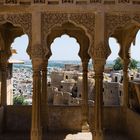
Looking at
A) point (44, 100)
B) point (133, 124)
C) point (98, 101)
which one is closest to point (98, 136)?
point (98, 101)

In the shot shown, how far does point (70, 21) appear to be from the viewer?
37.3ft

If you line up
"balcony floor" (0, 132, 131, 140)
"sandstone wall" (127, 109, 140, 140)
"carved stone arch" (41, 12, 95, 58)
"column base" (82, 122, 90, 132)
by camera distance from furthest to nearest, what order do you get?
"column base" (82, 122, 90, 132) < "balcony floor" (0, 132, 131, 140) < "sandstone wall" (127, 109, 140, 140) < "carved stone arch" (41, 12, 95, 58)

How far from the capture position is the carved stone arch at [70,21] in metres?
11.3

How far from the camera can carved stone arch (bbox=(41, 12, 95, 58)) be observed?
11.3 metres

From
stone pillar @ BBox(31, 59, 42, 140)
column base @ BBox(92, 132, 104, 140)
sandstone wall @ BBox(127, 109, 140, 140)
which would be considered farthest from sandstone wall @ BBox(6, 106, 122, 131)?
column base @ BBox(92, 132, 104, 140)

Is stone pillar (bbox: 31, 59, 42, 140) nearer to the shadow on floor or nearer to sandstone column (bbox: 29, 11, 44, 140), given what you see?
sandstone column (bbox: 29, 11, 44, 140)

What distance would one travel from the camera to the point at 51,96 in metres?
46.5

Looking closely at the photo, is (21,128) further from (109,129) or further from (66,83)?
(66,83)

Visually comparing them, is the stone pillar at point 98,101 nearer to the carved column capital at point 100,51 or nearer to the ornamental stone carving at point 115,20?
the carved column capital at point 100,51

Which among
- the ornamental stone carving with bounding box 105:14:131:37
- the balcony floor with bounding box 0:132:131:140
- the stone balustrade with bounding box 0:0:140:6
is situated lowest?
the balcony floor with bounding box 0:132:131:140

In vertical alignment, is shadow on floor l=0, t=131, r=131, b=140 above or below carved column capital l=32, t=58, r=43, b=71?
below

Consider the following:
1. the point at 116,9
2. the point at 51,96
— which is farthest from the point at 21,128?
the point at 51,96

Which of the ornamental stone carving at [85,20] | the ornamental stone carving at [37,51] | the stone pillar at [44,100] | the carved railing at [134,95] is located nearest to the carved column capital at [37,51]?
the ornamental stone carving at [37,51]

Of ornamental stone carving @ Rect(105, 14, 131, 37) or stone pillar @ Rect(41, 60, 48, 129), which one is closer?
ornamental stone carving @ Rect(105, 14, 131, 37)
